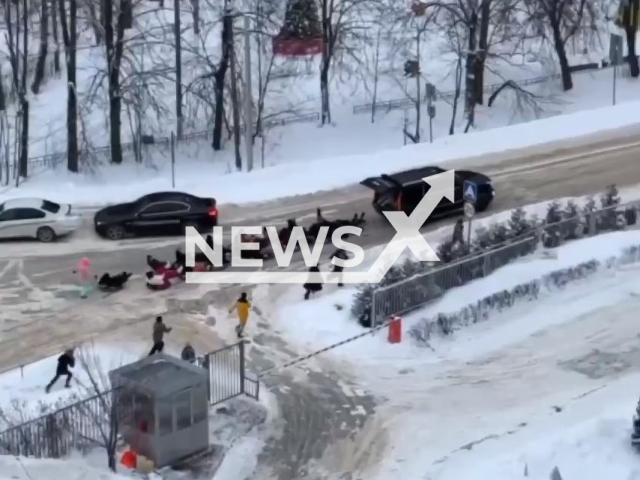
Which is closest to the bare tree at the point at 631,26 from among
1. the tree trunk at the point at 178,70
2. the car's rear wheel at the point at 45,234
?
the tree trunk at the point at 178,70

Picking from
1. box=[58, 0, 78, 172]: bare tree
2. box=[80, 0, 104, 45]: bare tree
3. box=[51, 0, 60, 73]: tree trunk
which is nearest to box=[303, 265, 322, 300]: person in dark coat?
box=[58, 0, 78, 172]: bare tree

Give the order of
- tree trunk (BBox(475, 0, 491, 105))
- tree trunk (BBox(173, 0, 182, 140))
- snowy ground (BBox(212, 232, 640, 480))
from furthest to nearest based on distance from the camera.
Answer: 1. tree trunk (BBox(475, 0, 491, 105))
2. tree trunk (BBox(173, 0, 182, 140))
3. snowy ground (BBox(212, 232, 640, 480))

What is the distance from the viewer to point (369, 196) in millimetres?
35375

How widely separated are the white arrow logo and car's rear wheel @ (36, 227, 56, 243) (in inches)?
175

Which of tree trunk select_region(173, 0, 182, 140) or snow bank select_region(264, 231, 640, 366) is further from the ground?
tree trunk select_region(173, 0, 182, 140)

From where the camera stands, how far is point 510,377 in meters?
24.5

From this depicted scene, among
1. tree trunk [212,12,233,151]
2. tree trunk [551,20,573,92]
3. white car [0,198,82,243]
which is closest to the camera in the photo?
white car [0,198,82,243]

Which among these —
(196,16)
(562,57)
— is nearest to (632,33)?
(562,57)

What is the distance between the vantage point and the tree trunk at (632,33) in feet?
167

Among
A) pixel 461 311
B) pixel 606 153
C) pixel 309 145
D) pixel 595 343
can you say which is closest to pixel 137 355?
pixel 461 311

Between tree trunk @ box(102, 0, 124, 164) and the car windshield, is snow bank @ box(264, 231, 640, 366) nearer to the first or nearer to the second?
the car windshield

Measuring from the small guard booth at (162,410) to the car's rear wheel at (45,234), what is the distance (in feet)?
36.6

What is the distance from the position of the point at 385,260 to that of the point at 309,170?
857 cm

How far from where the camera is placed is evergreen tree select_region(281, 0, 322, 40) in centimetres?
4962
